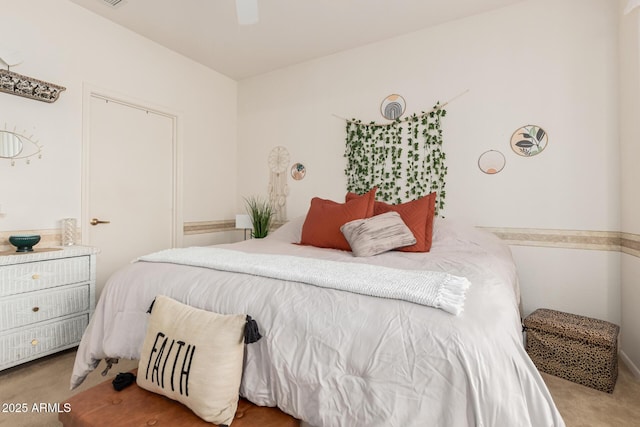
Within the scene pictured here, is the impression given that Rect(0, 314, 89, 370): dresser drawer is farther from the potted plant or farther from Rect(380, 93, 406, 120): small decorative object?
Rect(380, 93, 406, 120): small decorative object

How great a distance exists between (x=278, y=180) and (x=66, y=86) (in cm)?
205

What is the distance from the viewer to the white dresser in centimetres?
198

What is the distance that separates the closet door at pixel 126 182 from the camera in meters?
2.84

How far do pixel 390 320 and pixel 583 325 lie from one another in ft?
5.47

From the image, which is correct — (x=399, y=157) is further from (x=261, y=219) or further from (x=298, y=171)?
(x=261, y=219)

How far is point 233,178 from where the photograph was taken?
164 inches

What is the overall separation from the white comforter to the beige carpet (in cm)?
67

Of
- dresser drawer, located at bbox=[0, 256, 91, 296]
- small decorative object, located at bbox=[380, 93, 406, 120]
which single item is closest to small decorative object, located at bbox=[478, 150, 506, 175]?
small decorative object, located at bbox=[380, 93, 406, 120]

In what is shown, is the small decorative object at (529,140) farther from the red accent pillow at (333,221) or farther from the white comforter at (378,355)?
the white comforter at (378,355)

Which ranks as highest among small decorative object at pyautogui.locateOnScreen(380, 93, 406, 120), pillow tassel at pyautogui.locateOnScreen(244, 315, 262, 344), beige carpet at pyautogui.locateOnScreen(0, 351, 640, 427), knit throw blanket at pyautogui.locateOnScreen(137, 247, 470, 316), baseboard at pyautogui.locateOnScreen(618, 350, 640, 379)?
small decorative object at pyautogui.locateOnScreen(380, 93, 406, 120)

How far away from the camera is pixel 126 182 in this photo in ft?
10.1

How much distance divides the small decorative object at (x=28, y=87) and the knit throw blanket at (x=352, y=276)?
1624mm

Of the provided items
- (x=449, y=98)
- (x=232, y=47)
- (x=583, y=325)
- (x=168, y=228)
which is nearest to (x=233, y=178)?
(x=168, y=228)

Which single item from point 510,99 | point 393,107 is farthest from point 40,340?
point 510,99
